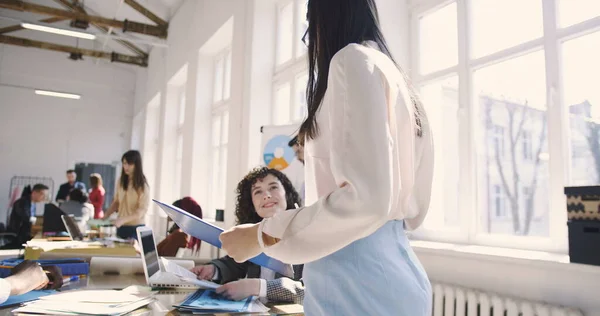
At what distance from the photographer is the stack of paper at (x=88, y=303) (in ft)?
3.93

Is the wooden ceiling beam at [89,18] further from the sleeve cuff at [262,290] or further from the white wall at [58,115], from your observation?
the sleeve cuff at [262,290]

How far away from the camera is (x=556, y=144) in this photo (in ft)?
7.23

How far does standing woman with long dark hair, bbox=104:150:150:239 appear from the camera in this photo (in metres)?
4.08

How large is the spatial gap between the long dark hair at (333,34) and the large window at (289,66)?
11.0 feet

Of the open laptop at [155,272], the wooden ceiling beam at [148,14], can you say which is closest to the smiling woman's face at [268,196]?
the open laptop at [155,272]

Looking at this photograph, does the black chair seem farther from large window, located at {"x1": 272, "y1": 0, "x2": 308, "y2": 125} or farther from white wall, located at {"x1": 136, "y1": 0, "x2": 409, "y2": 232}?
large window, located at {"x1": 272, "y1": 0, "x2": 308, "y2": 125}

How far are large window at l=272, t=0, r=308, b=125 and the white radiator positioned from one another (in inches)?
97.1

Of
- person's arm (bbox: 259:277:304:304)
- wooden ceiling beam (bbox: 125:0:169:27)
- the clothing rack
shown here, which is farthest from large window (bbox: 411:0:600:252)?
the clothing rack

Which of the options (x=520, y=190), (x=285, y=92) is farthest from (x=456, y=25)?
(x=285, y=92)

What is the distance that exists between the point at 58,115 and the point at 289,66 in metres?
8.93

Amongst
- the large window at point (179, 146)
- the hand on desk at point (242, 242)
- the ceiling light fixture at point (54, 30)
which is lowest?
the hand on desk at point (242, 242)

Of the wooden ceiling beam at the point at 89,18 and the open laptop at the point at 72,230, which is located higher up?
the wooden ceiling beam at the point at 89,18

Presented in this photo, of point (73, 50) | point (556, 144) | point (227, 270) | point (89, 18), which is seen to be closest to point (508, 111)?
point (556, 144)

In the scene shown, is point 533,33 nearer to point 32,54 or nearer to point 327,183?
point 327,183
